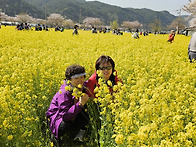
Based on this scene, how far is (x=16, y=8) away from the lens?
136 m

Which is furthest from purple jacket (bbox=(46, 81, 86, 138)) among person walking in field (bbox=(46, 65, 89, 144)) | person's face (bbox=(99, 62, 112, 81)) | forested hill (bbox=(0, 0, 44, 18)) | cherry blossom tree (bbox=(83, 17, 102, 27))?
forested hill (bbox=(0, 0, 44, 18))

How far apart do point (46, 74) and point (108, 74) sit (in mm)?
1363

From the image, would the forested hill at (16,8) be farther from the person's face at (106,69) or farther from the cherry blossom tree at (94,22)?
the person's face at (106,69)

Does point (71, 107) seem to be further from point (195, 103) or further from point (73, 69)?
point (195, 103)

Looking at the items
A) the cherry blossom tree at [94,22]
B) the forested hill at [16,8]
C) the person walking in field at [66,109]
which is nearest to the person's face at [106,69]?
the person walking in field at [66,109]

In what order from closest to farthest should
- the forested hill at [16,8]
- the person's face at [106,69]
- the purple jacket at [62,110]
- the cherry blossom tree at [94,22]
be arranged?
the purple jacket at [62,110] < the person's face at [106,69] < the cherry blossom tree at [94,22] < the forested hill at [16,8]

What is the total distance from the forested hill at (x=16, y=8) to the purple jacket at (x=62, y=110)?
13682 cm

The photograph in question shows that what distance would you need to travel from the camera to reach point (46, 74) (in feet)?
14.0

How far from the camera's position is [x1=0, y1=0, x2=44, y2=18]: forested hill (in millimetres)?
128788

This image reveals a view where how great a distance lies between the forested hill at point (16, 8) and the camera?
129 meters

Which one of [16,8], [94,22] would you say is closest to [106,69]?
[94,22]

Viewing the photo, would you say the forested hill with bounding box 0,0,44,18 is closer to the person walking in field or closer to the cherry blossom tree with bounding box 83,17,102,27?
the cherry blossom tree with bounding box 83,17,102,27

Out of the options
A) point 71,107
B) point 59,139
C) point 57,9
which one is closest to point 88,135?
point 59,139

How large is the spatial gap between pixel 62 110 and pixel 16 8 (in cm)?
15043
